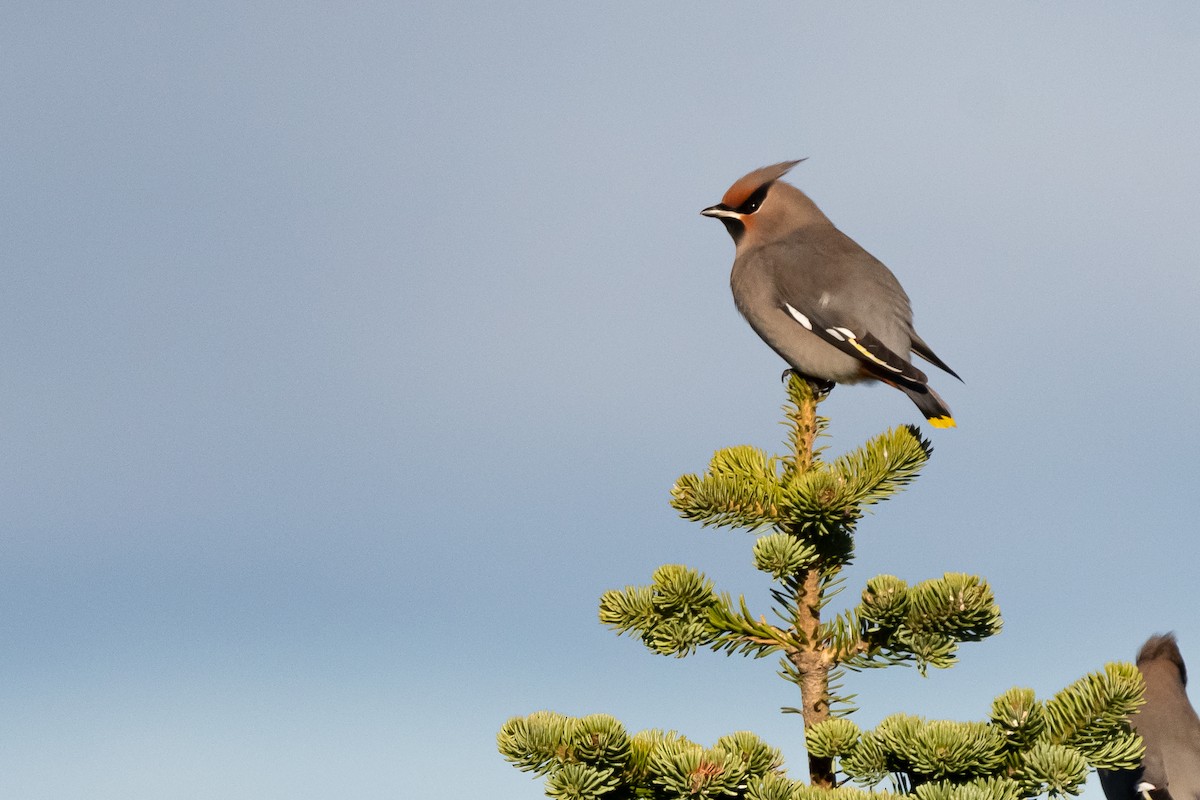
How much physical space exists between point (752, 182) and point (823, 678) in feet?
10.5

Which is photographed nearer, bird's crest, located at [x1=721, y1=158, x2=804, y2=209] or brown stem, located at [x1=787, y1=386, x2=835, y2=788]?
brown stem, located at [x1=787, y1=386, x2=835, y2=788]

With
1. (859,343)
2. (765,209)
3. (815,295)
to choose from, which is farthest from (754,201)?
(859,343)

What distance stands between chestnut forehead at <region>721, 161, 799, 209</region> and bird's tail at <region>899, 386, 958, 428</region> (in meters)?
1.48

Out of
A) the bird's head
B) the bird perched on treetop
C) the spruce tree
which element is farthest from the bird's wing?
the spruce tree

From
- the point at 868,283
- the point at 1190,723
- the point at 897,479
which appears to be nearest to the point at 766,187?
the point at 868,283

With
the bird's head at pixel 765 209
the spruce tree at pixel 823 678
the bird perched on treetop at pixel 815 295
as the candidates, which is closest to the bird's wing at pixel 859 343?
the bird perched on treetop at pixel 815 295

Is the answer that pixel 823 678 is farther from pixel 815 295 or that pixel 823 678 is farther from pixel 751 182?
pixel 751 182

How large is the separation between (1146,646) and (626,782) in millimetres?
3766

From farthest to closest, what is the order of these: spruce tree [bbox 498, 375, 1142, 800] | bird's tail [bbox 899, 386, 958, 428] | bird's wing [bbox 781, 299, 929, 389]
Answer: bird's wing [bbox 781, 299, 929, 389] → bird's tail [bbox 899, 386, 958, 428] → spruce tree [bbox 498, 375, 1142, 800]

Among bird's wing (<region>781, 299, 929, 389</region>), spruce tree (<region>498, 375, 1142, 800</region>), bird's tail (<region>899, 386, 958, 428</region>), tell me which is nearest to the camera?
spruce tree (<region>498, 375, 1142, 800</region>)

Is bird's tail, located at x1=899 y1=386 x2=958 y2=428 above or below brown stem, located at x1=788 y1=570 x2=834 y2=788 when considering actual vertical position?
above

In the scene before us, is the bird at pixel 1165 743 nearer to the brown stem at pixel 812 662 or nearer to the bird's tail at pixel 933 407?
the bird's tail at pixel 933 407

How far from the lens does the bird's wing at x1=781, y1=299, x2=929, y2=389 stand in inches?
230

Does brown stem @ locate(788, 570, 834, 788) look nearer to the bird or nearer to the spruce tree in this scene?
the spruce tree
